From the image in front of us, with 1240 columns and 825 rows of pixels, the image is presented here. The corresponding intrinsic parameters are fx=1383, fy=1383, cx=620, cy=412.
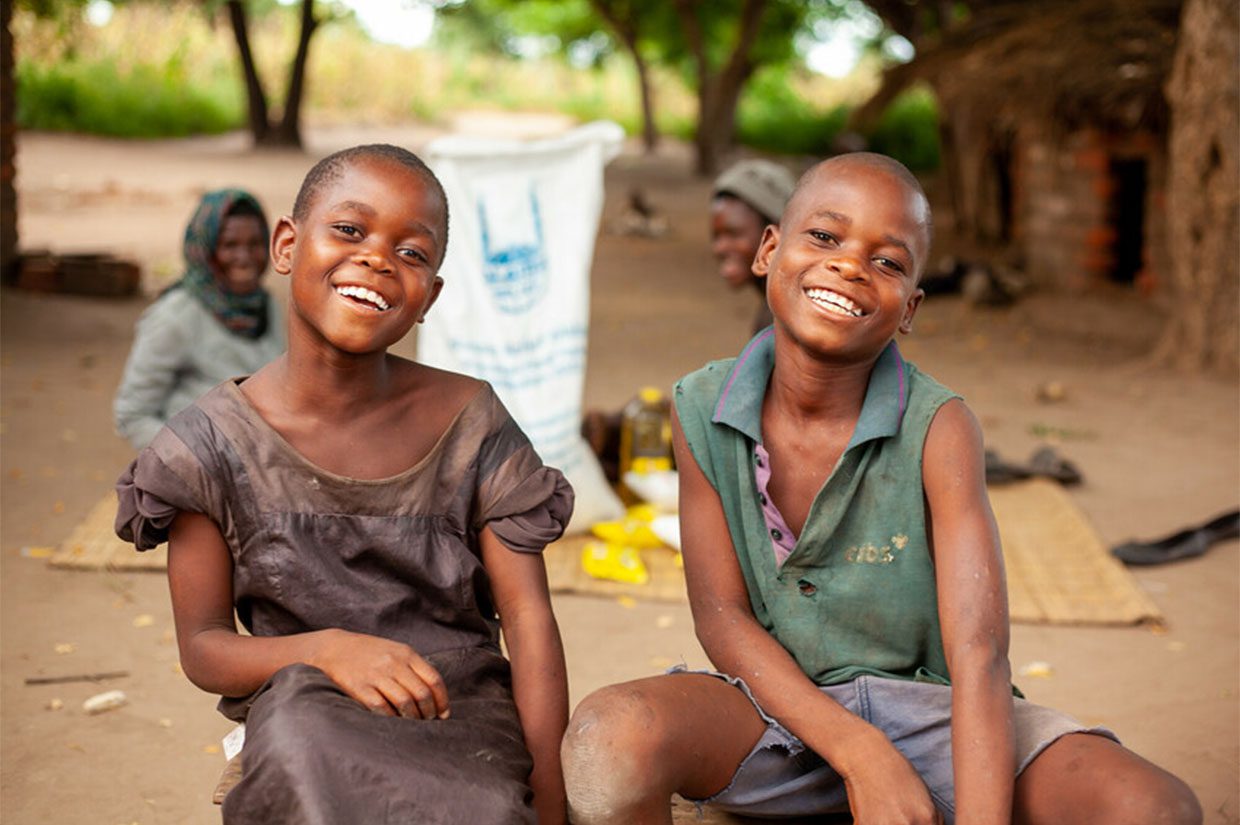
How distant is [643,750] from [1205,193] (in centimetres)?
636

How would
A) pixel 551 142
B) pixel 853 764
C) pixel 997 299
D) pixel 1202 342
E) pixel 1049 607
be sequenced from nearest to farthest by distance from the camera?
pixel 853 764 < pixel 1049 607 < pixel 551 142 < pixel 1202 342 < pixel 997 299

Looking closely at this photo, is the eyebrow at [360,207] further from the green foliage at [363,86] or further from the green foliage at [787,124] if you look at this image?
the green foliage at [787,124]

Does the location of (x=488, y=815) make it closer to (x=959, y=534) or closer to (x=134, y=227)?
(x=959, y=534)

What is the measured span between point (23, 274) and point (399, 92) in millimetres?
24016

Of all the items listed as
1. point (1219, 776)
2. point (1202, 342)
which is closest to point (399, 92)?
point (1202, 342)

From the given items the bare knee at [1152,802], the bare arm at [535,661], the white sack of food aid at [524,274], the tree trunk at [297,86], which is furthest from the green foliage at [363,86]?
the bare knee at [1152,802]

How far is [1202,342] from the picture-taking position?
7.60m

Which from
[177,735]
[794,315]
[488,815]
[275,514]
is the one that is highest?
[794,315]

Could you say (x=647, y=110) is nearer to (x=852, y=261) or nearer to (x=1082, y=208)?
(x=1082, y=208)

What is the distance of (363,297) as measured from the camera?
215cm

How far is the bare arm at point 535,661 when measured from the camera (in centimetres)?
214

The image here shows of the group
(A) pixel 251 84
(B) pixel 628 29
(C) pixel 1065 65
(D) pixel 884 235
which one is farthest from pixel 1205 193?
(A) pixel 251 84

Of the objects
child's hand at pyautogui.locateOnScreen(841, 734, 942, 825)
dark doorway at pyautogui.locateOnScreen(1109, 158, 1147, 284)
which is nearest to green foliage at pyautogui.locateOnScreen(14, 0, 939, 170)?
dark doorway at pyautogui.locateOnScreen(1109, 158, 1147, 284)

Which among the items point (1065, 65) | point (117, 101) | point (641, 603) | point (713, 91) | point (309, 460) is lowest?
point (641, 603)
